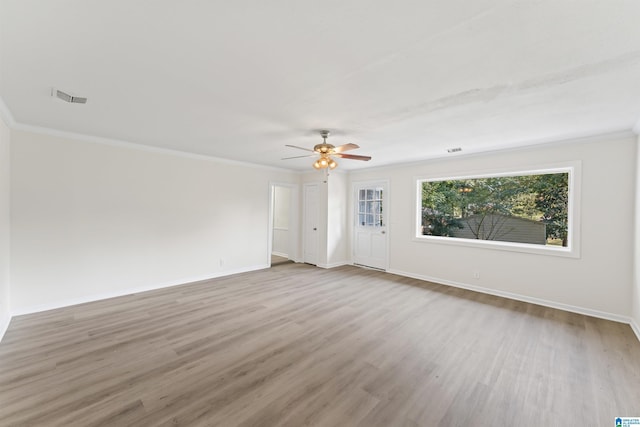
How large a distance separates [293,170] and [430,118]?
14.3 ft

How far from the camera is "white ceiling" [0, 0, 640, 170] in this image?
4.52 ft

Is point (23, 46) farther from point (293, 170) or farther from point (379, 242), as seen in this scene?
point (379, 242)

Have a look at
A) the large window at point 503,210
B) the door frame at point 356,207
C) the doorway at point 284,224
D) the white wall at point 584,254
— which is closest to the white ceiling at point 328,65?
the white wall at point 584,254

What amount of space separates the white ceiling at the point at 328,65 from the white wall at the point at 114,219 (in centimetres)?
67

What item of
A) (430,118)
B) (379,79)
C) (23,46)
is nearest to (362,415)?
(379,79)

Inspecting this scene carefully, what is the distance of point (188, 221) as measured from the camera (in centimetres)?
492

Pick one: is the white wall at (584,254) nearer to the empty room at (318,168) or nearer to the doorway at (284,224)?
the empty room at (318,168)

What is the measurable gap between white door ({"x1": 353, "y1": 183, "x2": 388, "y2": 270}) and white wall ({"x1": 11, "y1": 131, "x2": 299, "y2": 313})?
279 centimetres

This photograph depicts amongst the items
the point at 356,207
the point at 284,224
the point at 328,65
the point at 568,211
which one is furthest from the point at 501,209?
the point at 284,224

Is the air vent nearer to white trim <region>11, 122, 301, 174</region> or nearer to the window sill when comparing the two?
white trim <region>11, 122, 301, 174</region>

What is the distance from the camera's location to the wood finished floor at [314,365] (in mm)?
1825

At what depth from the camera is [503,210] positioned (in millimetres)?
5258

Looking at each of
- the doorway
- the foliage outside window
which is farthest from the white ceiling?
the doorway

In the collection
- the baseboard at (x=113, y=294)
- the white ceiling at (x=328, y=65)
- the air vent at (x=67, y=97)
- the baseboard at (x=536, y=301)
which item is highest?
the white ceiling at (x=328, y=65)
